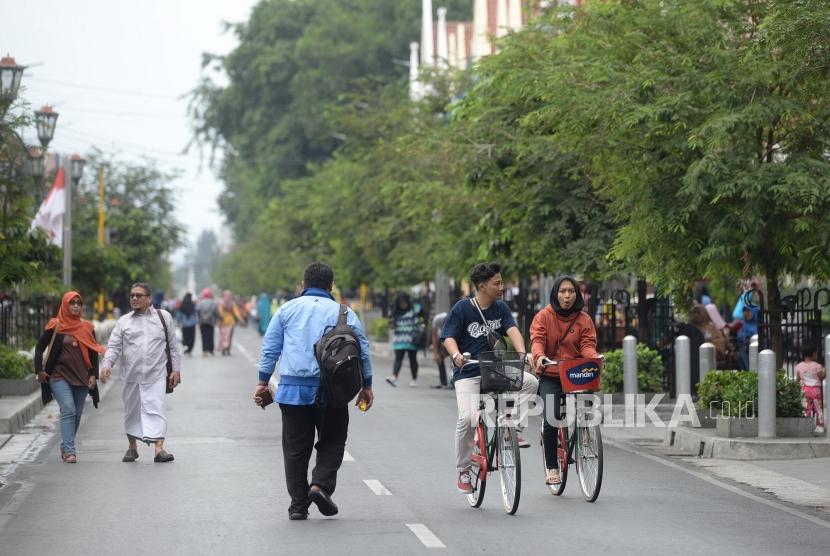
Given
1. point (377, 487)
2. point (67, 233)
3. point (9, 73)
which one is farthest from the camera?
point (67, 233)

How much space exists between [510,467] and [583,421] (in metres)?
0.98

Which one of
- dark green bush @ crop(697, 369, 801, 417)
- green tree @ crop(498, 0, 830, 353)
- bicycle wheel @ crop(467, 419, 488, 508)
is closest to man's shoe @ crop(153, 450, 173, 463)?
bicycle wheel @ crop(467, 419, 488, 508)

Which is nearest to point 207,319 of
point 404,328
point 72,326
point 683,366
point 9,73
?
point 404,328

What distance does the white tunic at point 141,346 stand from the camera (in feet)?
50.1

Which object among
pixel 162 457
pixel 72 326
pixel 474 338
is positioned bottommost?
pixel 162 457

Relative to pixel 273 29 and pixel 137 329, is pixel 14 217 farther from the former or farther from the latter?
pixel 273 29

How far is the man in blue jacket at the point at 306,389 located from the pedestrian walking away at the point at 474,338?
0.93 meters

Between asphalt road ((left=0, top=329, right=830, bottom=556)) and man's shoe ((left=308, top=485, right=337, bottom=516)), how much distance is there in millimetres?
97

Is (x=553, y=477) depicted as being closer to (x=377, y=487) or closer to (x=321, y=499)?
(x=377, y=487)

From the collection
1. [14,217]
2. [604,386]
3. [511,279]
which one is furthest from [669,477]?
[511,279]

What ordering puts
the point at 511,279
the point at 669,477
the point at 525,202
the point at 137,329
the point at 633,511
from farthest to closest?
the point at 511,279, the point at 525,202, the point at 137,329, the point at 669,477, the point at 633,511

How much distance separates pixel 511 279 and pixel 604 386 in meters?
8.55

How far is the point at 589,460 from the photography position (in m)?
11.9

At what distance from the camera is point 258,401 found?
1076 cm
